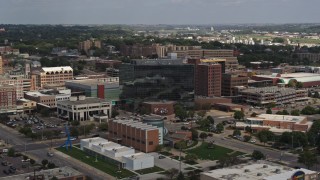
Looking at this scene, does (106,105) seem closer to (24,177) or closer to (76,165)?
(76,165)

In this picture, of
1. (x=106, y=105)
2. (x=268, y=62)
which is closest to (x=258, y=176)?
(x=106, y=105)

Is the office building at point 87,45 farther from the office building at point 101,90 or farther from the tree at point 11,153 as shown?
the tree at point 11,153

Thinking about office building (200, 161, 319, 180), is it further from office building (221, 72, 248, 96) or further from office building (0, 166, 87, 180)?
office building (221, 72, 248, 96)

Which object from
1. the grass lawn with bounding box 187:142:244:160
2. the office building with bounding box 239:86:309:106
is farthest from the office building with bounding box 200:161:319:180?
the office building with bounding box 239:86:309:106

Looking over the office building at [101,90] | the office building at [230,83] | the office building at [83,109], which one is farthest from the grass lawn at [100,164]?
the office building at [230,83]

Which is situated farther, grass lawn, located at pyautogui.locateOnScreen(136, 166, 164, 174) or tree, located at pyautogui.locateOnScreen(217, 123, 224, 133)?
tree, located at pyautogui.locateOnScreen(217, 123, 224, 133)

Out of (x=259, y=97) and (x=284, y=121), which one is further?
(x=259, y=97)

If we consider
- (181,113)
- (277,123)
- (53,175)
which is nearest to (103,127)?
(181,113)
